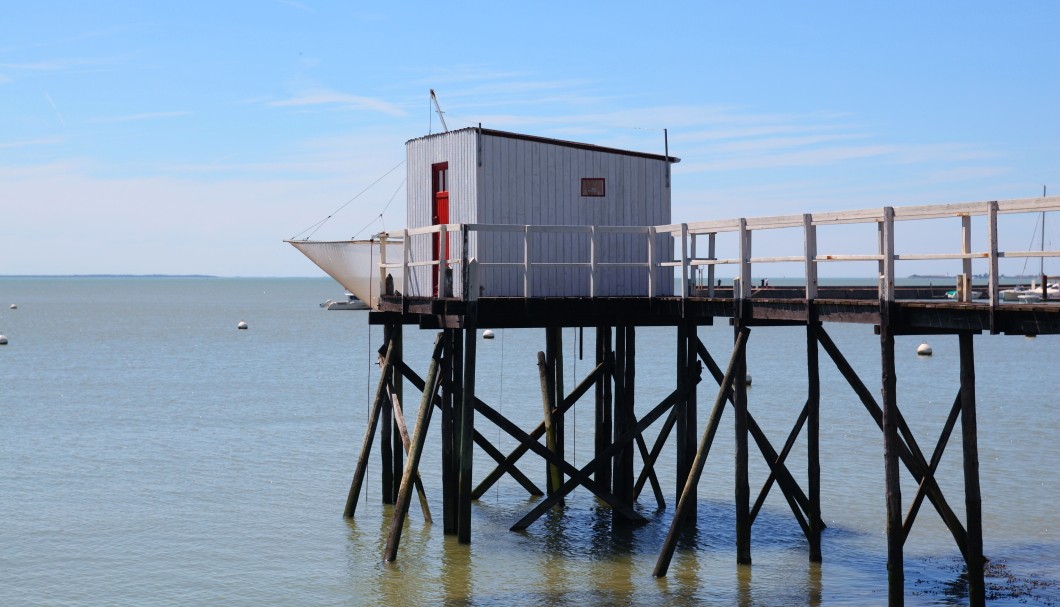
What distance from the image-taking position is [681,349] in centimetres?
1816

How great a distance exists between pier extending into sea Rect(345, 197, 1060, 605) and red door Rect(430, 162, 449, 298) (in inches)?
4.1

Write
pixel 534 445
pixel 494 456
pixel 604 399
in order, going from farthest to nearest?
1. pixel 604 399
2. pixel 494 456
3. pixel 534 445

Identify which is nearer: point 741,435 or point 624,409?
point 741,435

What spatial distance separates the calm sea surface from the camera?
1653 centimetres

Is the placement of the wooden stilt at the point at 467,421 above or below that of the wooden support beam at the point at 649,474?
above

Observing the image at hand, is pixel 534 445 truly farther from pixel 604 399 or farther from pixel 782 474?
pixel 782 474

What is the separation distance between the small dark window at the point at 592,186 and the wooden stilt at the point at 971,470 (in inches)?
289

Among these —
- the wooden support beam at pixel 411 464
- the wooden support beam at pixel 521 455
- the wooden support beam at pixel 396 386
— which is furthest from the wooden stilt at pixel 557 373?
the wooden support beam at pixel 411 464

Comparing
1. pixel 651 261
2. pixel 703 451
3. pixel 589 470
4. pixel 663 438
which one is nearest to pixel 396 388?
pixel 589 470

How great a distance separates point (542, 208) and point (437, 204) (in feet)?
6.08

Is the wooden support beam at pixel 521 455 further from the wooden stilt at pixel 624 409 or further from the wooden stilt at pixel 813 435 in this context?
the wooden stilt at pixel 813 435

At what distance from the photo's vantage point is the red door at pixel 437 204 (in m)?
19.5

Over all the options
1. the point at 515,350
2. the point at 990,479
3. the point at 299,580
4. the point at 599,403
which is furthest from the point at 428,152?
the point at 515,350

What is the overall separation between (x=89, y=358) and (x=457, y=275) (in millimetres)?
46873
